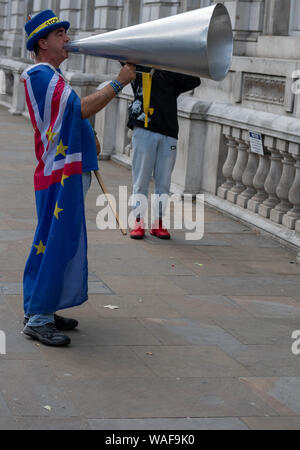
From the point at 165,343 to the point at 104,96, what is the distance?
1.51m

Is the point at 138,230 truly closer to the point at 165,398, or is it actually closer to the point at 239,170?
the point at 239,170

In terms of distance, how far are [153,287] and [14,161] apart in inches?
280

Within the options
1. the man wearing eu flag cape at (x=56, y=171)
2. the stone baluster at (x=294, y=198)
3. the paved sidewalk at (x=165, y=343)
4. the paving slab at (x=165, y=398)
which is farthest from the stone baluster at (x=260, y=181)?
the paving slab at (x=165, y=398)

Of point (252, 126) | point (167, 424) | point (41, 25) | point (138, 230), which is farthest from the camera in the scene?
point (252, 126)

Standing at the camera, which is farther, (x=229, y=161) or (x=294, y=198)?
(x=229, y=161)

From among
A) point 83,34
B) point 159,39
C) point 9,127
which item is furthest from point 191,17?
point 83,34

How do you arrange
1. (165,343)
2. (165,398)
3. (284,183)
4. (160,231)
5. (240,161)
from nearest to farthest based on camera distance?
1. (165,398)
2. (165,343)
3. (160,231)
4. (284,183)
5. (240,161)

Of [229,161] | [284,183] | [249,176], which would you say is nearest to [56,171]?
[284,183]

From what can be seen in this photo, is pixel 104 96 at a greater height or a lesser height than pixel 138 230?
greater

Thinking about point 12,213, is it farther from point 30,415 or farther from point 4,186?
point 30,415

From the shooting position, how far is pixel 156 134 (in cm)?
868

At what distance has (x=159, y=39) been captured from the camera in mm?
5246

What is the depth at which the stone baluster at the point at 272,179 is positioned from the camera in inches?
363

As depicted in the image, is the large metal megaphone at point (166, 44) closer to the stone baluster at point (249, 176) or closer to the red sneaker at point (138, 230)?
the red sneaker at point (138, 230)
